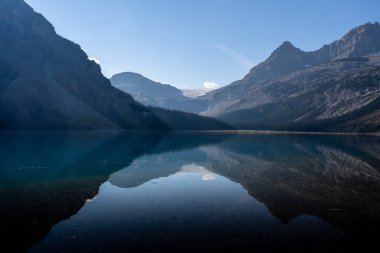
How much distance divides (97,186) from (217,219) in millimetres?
25193

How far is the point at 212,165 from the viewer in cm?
8725

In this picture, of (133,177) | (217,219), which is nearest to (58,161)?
(133,177)

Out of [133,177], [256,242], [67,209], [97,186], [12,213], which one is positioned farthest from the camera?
[133,177]

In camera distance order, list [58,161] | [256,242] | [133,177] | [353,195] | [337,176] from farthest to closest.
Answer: [58,161] < [337,176] < [133,177] < [353,195] < [256,242]

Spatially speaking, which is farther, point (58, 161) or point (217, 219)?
point (58, 161)

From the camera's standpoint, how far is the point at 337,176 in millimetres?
68938

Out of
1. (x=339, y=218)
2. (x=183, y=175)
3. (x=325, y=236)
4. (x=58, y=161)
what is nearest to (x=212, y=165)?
(x=183, y=175)

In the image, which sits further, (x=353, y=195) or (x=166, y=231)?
(x=353, y=195)

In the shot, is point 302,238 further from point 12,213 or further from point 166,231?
point 12,213

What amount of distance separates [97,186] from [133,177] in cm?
1104

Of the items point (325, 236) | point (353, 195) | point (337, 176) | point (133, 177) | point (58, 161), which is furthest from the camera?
point (58, 161)

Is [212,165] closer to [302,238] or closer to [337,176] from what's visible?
[337,176]

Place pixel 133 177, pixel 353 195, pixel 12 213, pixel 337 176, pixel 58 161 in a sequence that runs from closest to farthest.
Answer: pixel 12 213 → pixel 353 195 → pixel 133 177 → pixel 337 176 → pixel 58 161

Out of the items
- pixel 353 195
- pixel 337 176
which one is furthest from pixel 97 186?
pixel 337 176
